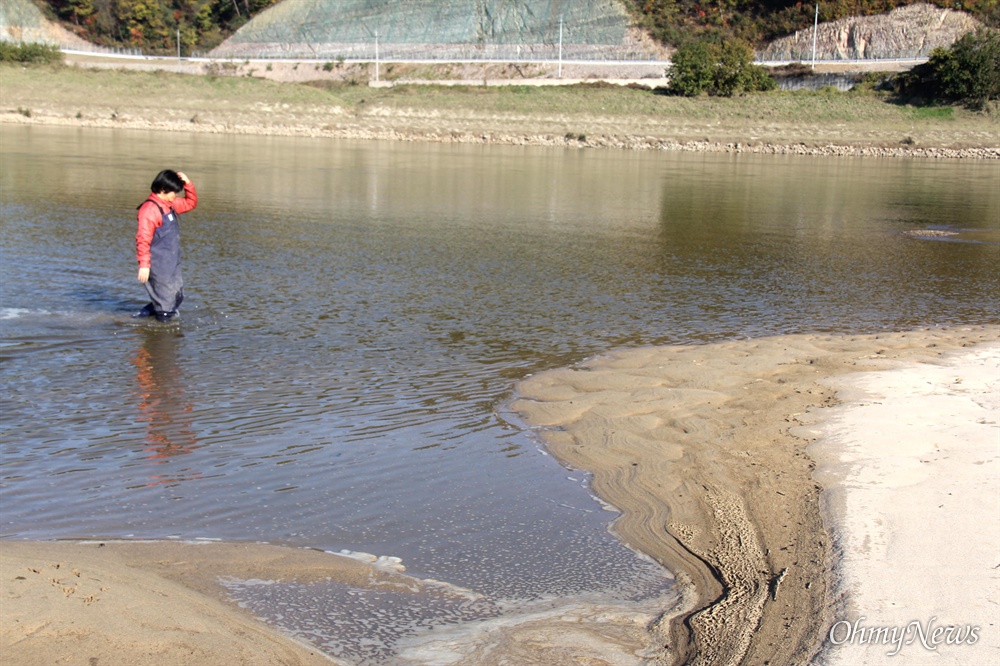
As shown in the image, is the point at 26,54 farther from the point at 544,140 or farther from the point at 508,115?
the point at 544,140

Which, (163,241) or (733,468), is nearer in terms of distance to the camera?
(733,468)

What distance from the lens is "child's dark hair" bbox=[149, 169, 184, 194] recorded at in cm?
1067

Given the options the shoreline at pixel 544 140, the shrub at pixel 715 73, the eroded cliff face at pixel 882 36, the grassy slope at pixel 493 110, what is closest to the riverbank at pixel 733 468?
the shoreline at pixel 544 140

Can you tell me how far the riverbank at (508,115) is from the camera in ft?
206

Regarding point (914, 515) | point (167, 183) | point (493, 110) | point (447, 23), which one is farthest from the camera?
point (447, 23)

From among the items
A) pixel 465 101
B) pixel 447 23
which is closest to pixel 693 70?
pixel 465 101

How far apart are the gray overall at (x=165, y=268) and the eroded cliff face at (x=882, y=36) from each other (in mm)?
92336

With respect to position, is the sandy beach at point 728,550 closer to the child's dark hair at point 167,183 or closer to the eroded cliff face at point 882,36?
the child's dark hair at point 167,183

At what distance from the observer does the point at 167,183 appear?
1073cm

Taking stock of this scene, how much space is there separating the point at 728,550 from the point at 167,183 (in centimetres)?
755

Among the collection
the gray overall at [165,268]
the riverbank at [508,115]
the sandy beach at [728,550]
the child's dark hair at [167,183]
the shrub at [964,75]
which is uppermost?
the shrub at [964,75]

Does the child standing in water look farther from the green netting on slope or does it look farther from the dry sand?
the green netting on slope

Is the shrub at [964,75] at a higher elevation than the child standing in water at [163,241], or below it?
higher

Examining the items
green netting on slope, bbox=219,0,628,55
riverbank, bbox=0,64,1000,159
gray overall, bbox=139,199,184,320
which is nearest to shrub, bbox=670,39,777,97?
riverbank, bbox=0,64,1000,159
